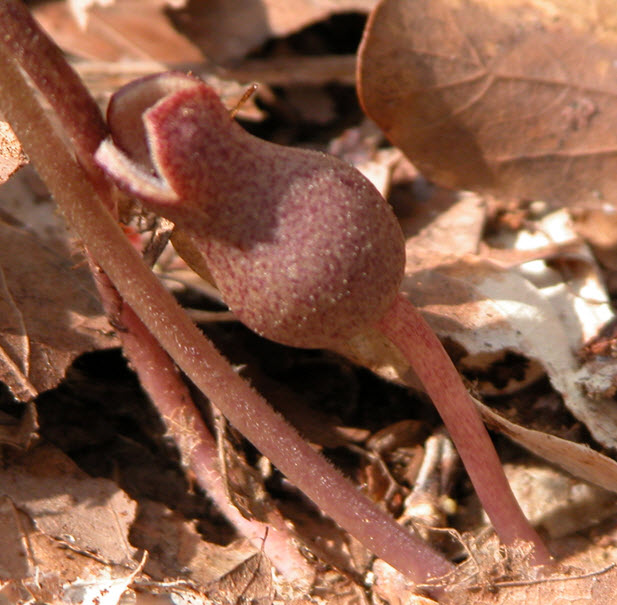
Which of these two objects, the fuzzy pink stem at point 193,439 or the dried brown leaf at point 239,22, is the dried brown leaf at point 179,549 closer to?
the fuzzy pink stem at point 193,439

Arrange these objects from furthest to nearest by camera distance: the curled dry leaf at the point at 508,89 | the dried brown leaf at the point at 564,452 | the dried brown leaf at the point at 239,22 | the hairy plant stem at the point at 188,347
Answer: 1. the dried brown leaf at the point at 239,22
2. the curled dry leaf at the point at 508,89
3. the dried brown leaf at the point at 564,452
4. the hairy plant stem at the point at 188,347

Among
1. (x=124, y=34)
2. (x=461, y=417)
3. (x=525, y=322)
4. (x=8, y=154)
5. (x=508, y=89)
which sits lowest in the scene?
(x=525, y=322)

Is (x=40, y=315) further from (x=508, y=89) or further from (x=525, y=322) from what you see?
(x=508, y=89)

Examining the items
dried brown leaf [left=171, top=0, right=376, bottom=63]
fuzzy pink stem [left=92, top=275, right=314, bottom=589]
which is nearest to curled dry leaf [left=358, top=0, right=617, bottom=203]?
fuzzy pink stem [left=92, top=275, right=314, bottom=589]

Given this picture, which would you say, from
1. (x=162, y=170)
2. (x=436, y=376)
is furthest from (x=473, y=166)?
(x=162, y=170)

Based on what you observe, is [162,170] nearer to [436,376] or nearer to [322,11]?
[436,376]

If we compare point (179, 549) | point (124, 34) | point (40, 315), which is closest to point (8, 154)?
point (40, 315)

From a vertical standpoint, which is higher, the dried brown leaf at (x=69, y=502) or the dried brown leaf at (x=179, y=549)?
the dried brown leaf at (x=69, y=502)

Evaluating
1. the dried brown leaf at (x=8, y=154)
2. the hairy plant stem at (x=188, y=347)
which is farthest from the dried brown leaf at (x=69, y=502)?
the dried brown leaf at (x=8, y=154)
